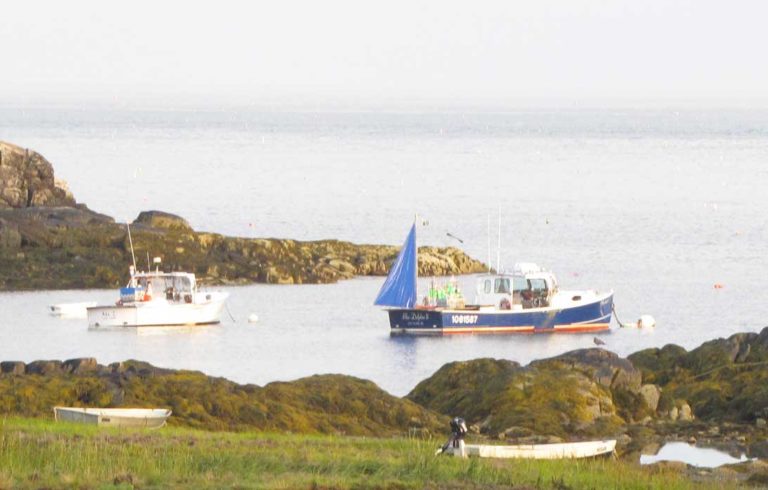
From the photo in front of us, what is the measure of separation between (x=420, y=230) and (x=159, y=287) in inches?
1410

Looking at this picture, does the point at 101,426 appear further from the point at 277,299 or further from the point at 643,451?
the point at 277,299

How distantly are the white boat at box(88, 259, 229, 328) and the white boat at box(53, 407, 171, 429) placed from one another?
30.2 metres

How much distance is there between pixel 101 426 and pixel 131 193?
96607 millimetres

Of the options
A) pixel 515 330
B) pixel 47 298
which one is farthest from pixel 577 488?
pixel 47 298

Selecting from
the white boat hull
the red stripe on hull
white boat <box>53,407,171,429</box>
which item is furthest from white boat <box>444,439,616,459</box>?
the white boat hull

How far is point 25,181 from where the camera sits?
7006cm

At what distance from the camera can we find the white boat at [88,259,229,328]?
2188 inches

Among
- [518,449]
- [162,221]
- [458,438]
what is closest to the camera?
[458,438]

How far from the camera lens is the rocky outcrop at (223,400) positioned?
88.7 feet

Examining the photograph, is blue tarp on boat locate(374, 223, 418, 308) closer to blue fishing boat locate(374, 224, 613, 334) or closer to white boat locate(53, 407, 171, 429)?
blue fishing boat locate(374, 224, 613, 334)

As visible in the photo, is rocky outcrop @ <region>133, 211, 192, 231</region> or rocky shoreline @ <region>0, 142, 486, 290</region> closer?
rocky shoreline @ <region>0, 142, 486, 290</region>

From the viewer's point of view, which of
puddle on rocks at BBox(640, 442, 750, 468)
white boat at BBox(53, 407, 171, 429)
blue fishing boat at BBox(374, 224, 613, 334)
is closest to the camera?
white boat at BBox(53, 407, 171, 429)

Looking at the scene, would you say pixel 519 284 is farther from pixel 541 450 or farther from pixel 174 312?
pixel 541 450

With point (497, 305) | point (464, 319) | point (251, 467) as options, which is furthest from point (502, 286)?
point (251, 467)
